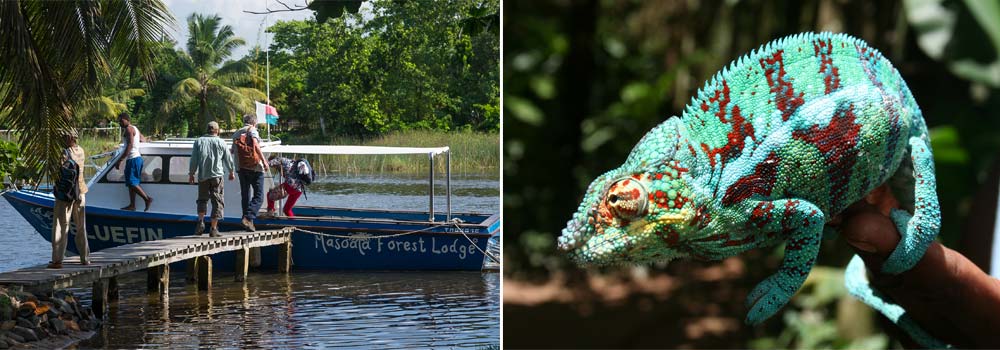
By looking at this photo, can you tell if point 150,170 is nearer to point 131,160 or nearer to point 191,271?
point 131,160

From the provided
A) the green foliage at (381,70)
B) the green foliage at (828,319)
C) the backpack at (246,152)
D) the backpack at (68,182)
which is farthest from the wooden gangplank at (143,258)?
the green foliage at (828,319)

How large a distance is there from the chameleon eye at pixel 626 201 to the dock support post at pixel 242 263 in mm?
5360

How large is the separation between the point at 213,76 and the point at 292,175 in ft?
5.01

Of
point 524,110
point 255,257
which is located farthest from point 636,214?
point 255,257

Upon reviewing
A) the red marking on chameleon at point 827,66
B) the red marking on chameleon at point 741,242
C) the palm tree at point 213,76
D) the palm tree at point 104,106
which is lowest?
the red marking on chameleon at point 741,242

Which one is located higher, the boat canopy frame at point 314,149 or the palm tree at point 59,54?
the palm tree at point 59,54

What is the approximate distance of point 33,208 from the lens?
5.85 meters

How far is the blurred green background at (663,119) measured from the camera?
1.74 metres

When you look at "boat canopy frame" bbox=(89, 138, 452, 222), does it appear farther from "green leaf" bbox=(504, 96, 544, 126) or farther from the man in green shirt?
"green leaf" bbox=(504, 96, 544, 126)

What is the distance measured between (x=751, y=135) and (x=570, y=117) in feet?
7.06

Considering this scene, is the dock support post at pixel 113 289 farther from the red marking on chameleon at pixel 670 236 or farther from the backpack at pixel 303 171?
the red marking on chameleon at pixel 670 236

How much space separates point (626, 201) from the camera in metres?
0.82

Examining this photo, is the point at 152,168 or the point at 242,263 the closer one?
the point at 152,168

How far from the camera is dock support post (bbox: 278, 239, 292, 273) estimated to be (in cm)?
629
